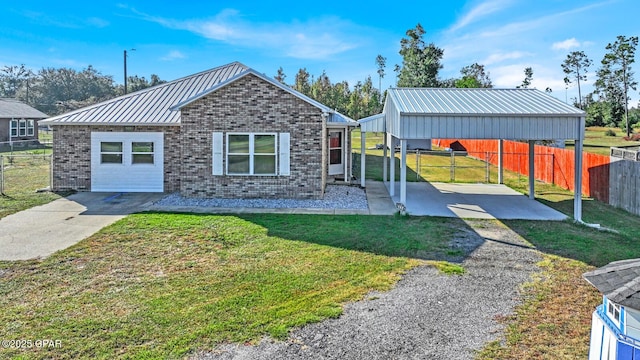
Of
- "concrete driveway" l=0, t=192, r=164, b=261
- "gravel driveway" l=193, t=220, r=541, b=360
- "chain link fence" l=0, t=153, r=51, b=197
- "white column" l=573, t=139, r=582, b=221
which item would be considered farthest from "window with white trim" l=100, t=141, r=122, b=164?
"white column" l=573, t=139, r=582, b=221

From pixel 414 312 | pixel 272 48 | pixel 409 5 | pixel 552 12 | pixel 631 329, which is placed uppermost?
pixel 272 48

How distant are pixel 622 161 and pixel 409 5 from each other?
12346 mm

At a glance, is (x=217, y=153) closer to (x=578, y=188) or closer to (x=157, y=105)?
(x=157, y=105)

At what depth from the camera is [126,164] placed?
51.7 feet

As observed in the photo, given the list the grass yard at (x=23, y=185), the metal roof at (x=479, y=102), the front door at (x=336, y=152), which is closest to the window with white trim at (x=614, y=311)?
the metal roof at (x=479, y=102)

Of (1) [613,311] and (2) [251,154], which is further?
(2) [251,154]

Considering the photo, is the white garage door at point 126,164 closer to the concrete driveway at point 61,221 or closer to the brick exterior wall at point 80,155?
the brick exterior wall at point 80,155

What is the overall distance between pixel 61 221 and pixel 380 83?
70.8 m

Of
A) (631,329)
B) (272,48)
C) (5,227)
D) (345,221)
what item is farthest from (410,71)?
(631,329)

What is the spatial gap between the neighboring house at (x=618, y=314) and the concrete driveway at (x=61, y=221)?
8918mm

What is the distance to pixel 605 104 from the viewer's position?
6009 cm

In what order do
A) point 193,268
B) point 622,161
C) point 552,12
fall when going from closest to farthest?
point 193,268 → point 622,161 → point 552,12

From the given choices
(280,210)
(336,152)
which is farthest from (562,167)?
(280,210)

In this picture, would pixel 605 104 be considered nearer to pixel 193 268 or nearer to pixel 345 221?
pixel 345 221
